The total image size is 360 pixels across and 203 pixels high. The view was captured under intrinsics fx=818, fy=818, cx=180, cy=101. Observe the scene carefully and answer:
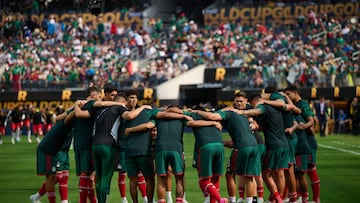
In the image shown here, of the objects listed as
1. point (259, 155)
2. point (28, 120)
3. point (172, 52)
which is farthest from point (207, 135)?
point (172, 52)

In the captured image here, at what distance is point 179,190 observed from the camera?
45.7 feet

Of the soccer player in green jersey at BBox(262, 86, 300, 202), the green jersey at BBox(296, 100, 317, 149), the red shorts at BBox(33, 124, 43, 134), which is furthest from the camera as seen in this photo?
the red shorts at BBox(33, 124, 43, 134)

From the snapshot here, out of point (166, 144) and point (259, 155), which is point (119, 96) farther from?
point (259, 155)

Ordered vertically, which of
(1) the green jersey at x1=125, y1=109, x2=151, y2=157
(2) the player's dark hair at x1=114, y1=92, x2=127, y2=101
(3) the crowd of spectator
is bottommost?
(1) the green jersey at x1=125, y1=109, x2=151, y2=157

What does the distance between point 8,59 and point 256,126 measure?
34574 mm

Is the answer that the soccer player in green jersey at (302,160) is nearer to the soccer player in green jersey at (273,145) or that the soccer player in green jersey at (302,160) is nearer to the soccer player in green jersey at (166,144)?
the soccer player in green jersey at (273,145)

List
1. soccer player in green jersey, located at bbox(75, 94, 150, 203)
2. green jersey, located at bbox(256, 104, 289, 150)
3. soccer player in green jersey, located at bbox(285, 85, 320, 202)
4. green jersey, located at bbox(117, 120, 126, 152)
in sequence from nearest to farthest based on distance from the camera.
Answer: soccer player in green jersey, located at bbox(75, 94, 150, 203) < green jersey, located at bbox(117, 120, 126, 152) < green jersey, located at bbox(256, 104, 289, 150) < soccer player in green jersey, located at bbox(285, 85, 320, 202)

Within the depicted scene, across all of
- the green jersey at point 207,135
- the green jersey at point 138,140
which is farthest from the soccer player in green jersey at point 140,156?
the green jersey at point 207,135

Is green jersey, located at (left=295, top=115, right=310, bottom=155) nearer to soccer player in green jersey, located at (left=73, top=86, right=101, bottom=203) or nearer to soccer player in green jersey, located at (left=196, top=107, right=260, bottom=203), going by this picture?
soccer player in green jersey, located at (left=196, top=107, right=260, bottom=203)

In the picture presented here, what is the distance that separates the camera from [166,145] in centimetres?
1373

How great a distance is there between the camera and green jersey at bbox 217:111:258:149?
13.8 m

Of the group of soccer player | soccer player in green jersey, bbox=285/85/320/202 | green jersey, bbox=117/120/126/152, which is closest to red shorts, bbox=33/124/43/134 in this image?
the group of soccer player

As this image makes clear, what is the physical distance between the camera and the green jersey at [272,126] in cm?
1441

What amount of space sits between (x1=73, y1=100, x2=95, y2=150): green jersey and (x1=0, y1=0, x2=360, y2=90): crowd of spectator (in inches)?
1100
